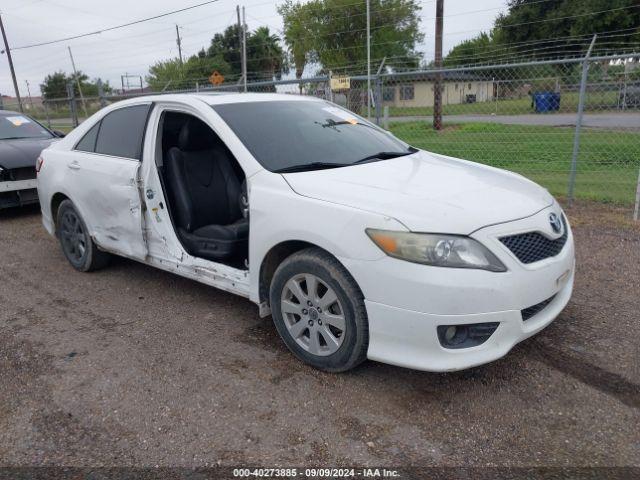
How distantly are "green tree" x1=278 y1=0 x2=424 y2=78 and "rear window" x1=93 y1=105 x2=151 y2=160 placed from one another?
147 ft

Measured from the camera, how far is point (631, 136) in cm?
1043

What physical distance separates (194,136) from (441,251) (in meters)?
2.43

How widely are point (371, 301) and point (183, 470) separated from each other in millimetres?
1218

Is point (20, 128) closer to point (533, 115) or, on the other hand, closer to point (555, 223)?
point (555, 223)

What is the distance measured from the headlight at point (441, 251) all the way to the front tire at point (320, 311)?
0.34 metres

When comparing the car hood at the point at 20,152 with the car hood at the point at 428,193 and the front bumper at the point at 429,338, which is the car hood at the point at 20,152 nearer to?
the car hood at the point at 428,193

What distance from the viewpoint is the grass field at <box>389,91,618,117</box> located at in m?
7.53

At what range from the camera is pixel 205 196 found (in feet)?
14.2

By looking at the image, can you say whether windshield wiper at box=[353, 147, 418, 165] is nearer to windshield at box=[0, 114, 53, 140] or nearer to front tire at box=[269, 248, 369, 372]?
front tire at box=[269, 248, 369, 372]

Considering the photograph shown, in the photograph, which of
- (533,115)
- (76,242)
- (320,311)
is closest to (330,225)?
(320,311)

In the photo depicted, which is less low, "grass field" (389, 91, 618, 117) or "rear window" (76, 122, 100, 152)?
"rear window" (76, 122, 100, 152)

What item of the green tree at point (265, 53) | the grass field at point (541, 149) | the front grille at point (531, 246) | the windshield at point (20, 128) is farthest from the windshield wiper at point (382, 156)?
the green tree at point (265, 53)

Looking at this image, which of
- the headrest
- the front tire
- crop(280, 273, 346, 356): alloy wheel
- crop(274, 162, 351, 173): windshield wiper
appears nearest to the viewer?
the front tire

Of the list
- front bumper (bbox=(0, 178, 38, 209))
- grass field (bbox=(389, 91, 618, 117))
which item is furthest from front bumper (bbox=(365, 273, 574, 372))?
front bumper (bbox=(0, 178, 38, 209))
